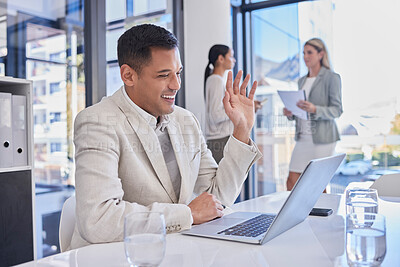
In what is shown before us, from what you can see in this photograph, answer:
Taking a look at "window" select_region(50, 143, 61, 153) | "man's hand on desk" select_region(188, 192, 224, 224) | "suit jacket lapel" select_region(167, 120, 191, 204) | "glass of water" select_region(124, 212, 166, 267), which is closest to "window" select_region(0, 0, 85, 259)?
"window" select_region(50, 143, 61, 153)

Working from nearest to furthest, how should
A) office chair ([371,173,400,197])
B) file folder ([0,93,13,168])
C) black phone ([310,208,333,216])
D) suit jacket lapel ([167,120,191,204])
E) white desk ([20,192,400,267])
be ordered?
1. white desk ([20,192,400,267])
2. black phone ([310,208,333,216])
3. suit jacket lapel ([167,120,191,204])
4. office chair ([371,173,400,197])
5. file folder ([0,93,13,168])

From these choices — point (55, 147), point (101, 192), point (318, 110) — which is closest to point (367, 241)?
point (101, 192)

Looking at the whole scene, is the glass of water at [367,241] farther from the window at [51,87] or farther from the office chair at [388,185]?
the window at [51,87]

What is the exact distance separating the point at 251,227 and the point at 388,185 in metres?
1.09

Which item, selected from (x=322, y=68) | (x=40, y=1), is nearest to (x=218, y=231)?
(x=40, y=1)

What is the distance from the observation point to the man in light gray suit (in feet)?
3.66

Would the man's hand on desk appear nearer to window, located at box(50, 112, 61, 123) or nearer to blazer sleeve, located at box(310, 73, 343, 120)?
window, located at box(50, 112, 61, 123)

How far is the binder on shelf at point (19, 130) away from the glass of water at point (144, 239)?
1.59 m

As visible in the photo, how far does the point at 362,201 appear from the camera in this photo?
1139 mm

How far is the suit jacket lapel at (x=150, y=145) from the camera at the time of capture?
134cm

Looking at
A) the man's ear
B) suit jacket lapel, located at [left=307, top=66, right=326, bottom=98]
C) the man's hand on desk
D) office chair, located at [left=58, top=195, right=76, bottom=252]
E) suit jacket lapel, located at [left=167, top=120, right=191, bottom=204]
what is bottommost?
office chair, located at [left=58, top=195, right=76, bottom=252]

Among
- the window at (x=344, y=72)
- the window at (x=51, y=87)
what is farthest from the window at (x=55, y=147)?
the window at (x=344, y=72)

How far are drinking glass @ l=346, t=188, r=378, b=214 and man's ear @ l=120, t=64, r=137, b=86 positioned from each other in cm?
86

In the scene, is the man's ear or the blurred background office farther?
the blurred background office
